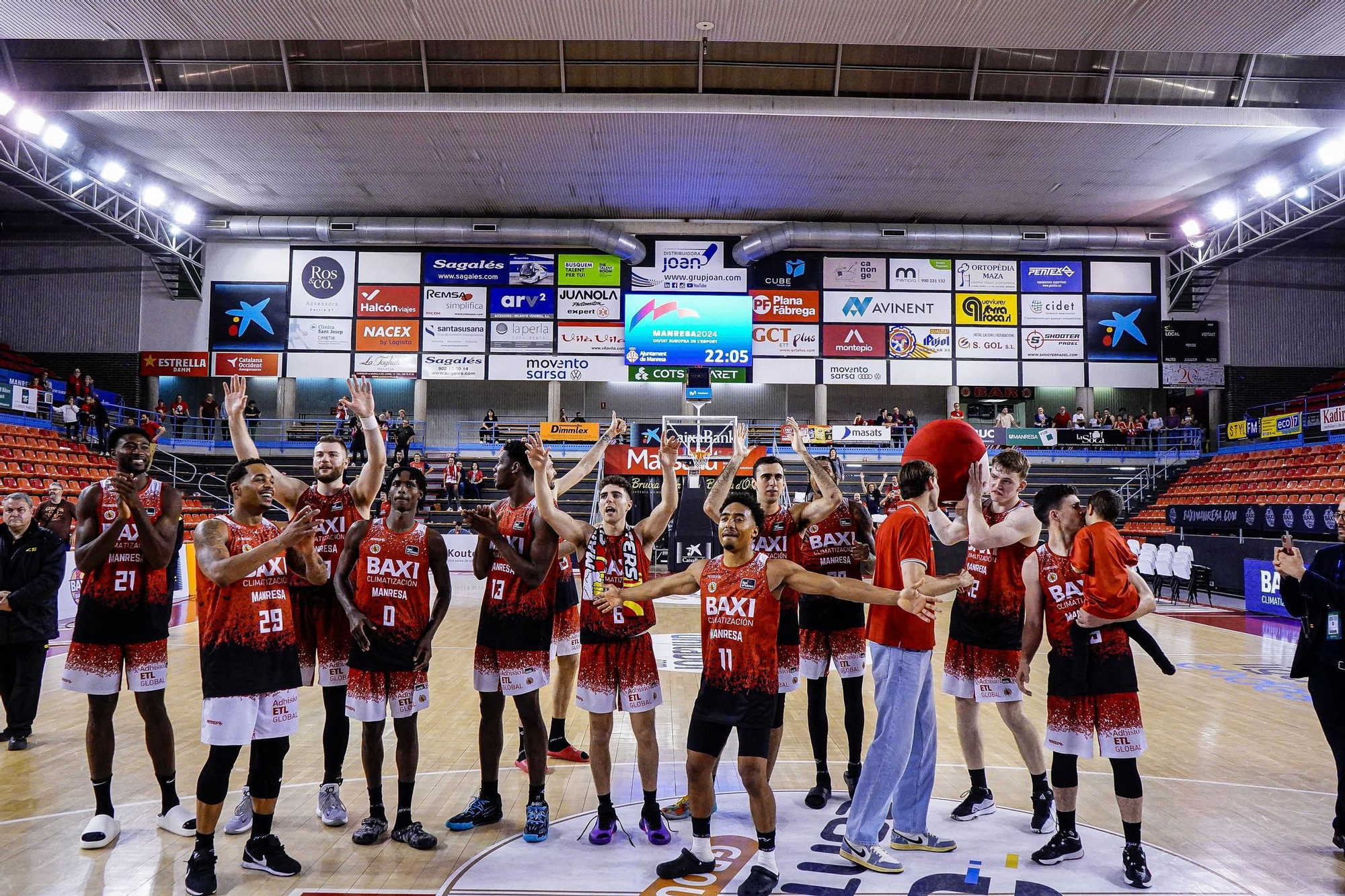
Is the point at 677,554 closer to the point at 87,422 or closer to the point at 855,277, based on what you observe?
the point at 855,277

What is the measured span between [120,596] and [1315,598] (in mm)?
6839

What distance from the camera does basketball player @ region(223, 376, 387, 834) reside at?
489 centimetres

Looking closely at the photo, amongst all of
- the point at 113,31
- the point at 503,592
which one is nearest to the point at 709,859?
the point at 503,592

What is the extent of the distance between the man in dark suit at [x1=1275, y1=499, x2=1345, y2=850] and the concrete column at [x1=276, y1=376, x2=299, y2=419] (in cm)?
2672

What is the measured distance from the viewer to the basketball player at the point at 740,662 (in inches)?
157

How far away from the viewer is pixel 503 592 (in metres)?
4.93

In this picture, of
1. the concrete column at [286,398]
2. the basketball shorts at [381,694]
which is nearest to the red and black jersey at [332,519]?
the basketball shorts at [381,694]

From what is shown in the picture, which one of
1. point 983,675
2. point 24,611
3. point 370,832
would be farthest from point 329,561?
point 983,675

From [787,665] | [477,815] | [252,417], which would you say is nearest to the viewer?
[477,815]

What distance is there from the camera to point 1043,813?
189 inches

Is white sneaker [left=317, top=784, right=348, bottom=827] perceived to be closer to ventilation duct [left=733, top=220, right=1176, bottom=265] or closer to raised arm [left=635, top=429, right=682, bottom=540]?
raised arm [left=635, top=429, right=682, bottom=540]

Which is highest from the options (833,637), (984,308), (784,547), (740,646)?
(984,308)

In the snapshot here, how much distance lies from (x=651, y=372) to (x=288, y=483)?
20.5m

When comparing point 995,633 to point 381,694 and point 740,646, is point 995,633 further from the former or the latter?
point 381,694
